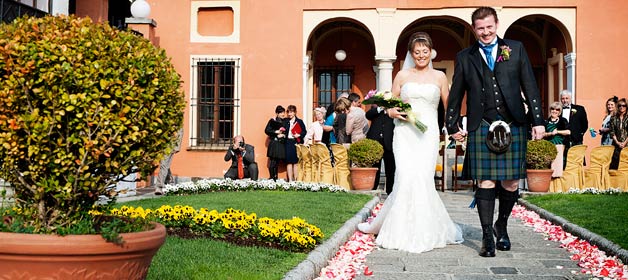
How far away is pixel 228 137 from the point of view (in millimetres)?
18859

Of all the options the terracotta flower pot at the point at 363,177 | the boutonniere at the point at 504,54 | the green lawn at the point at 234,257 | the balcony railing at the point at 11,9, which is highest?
the balcony railing at the point at 11,9

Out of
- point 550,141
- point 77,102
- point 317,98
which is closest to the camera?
point 77,102

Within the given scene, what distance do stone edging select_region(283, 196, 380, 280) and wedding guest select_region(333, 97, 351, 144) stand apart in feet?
19.1

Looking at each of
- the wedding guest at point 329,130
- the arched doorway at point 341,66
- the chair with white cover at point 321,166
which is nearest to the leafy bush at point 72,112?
the chair with white cover at point 321,166

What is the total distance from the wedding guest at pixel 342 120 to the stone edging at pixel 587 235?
16.4 ft

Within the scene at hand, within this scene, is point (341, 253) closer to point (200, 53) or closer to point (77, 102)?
point (77, 102)

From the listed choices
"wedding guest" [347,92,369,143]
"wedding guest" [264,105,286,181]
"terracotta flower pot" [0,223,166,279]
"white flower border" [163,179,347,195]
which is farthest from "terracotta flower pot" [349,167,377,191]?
"terracotta flower pot" [0,223,166,279]

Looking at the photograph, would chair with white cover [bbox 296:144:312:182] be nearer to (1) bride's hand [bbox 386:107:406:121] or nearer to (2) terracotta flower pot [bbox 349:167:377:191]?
(2) terracotta flower pot [bbox 349:167:377:191]

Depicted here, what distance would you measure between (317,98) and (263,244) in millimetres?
16118

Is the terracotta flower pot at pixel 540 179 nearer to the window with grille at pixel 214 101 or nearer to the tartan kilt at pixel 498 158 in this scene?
the tartan kilt at pixel 498 158

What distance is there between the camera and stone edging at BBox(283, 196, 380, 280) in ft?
16.3

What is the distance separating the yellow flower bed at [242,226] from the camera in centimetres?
610

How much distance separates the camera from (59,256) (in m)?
3.12

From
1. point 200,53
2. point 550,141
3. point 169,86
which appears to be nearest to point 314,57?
point 200,53
